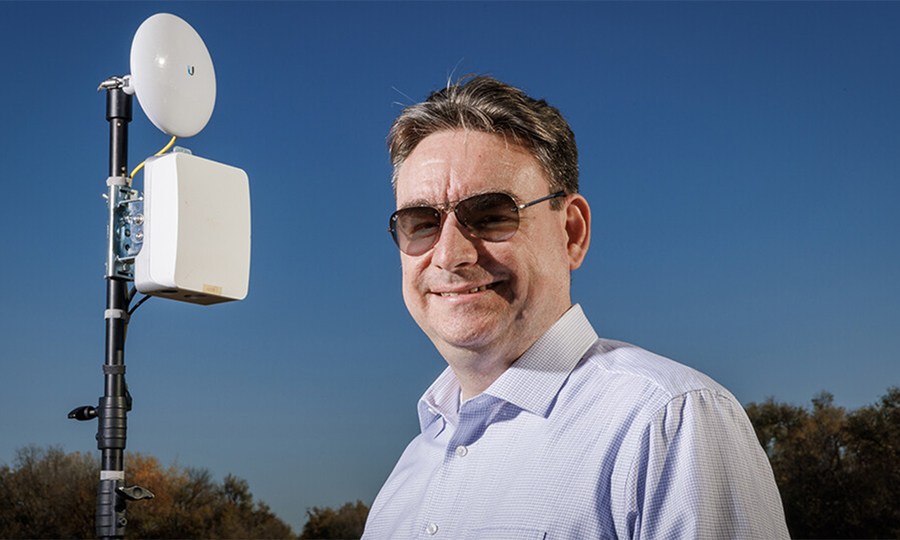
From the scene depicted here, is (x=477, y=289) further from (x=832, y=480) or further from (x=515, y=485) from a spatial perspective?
(x=832, y=480)

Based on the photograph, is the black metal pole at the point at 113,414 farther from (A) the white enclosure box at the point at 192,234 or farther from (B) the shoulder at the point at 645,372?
(B) the shoulder at the point at 645,372

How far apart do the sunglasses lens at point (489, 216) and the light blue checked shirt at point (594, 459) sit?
217mm

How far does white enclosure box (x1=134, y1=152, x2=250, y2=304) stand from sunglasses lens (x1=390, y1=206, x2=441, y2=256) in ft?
2.84

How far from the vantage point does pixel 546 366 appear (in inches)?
60.9

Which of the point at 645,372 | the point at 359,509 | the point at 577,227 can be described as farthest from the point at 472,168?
the point at 359,509

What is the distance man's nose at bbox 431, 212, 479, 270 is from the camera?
1577mm

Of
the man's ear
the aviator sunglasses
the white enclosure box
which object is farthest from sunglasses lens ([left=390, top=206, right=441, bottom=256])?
the white enclosure box

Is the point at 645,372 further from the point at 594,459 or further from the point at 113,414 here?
the point at 113,414

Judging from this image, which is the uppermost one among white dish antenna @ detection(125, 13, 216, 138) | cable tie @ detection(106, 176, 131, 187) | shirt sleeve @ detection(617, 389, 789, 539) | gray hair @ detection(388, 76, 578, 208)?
white dish antenna @ detection(125, 13, 216, 138)

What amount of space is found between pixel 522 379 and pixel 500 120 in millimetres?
507

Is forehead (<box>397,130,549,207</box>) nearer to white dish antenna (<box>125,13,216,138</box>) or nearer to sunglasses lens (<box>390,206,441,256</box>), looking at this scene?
A: sunglasses lens (<box>390,206,441,256</box>)

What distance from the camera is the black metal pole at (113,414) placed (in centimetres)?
238

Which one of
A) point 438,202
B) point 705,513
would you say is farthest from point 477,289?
point 705,513

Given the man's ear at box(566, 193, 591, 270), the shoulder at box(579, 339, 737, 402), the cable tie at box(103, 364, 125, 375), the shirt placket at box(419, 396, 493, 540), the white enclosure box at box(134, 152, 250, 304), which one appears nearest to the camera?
the shoulder at box(579, 339, 737, 402)
